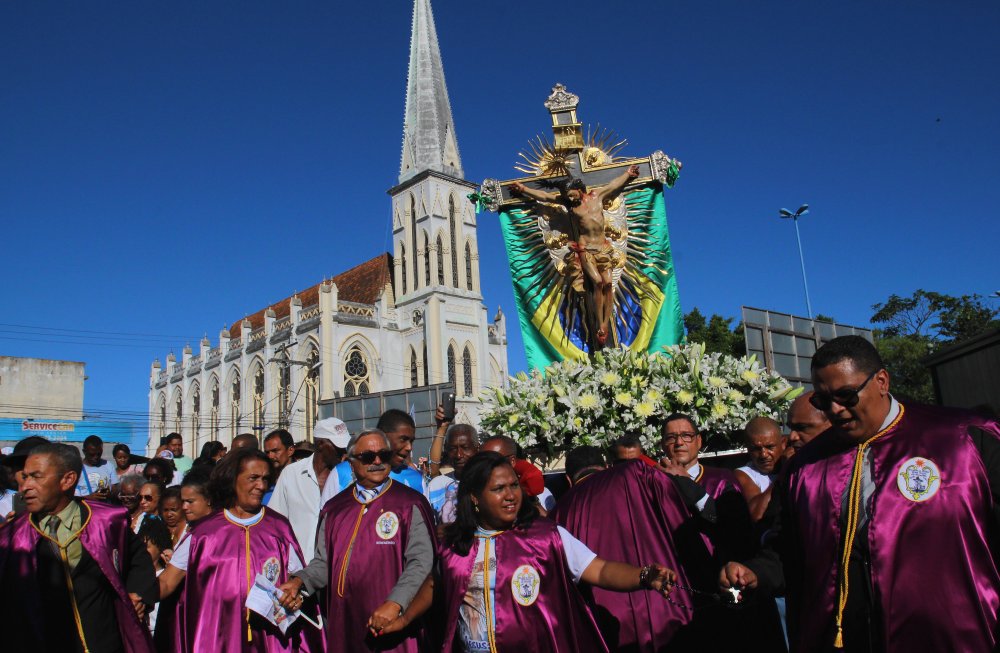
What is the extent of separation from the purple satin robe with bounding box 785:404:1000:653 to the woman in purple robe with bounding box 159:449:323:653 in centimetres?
303

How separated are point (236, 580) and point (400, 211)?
142ft

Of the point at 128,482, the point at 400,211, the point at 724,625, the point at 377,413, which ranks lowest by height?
the point at 724,625

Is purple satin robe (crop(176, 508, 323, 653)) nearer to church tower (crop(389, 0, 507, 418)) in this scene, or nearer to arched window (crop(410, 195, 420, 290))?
church tower (crop(389, 0, 507, 418))

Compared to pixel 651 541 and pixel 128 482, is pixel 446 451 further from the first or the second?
pixel 128 482

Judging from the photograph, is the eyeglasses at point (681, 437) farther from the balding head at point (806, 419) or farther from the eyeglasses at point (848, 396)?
the eyeglasses at point (848, 396)

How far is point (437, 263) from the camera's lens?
147 ft

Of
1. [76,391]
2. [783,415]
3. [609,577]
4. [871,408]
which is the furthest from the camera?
[76,391]

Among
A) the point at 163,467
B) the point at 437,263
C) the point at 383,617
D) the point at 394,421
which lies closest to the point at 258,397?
the point at 437,263

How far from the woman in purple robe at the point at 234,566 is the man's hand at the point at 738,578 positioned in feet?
8.70

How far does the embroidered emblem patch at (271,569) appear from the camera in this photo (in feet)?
15.5

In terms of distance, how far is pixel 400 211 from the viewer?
4694 cm

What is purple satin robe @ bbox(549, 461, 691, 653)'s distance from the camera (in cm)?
474

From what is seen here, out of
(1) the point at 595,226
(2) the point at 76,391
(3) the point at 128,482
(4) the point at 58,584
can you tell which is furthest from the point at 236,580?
(2) the point at 76,391

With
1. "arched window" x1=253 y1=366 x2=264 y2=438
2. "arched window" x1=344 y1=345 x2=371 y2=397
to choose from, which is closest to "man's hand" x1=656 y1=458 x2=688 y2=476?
"arched window" x1=344 y1=345 x2=371 y2=397
